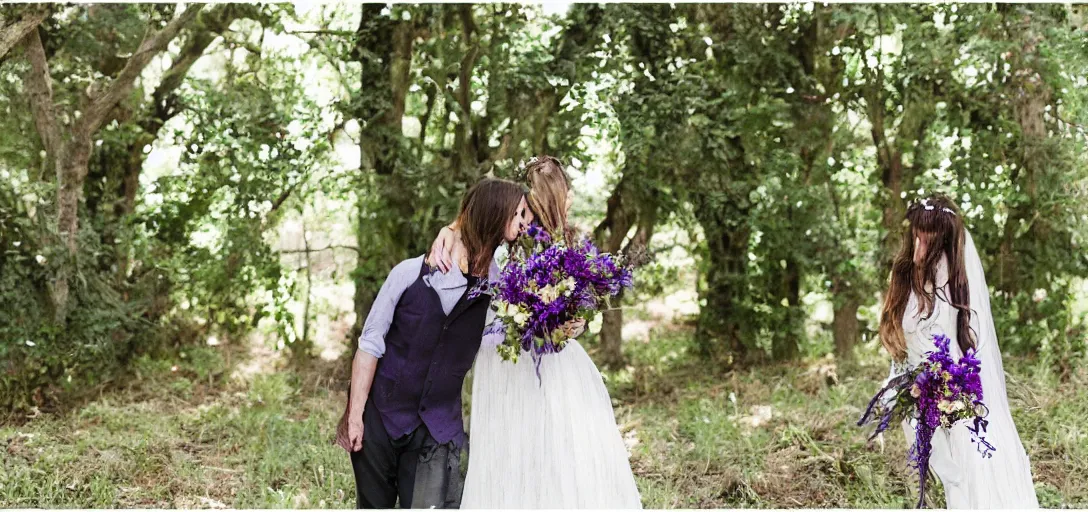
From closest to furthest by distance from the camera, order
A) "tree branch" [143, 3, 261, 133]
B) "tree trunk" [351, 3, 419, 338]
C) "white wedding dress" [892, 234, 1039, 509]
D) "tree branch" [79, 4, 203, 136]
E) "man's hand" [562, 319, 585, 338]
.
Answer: "man's hand" [562, 319, 585, 338]
"white wedding dress" [892, 234, 1039, 509]
"tree branch" [79, 4, 203, 136]
"tree trunk" [351, 3, 419, 338]
"tree branch" [143, 3, 261, 133]

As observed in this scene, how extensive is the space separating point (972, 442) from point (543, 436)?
1.85 m

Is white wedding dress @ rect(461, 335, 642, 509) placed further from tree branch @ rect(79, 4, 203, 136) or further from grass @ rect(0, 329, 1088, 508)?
tree branch @ rect(79, 4, 203, 136)

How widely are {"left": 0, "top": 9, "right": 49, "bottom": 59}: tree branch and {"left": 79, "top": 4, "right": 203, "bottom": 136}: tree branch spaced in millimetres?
776

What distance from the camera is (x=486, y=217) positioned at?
3.18 m

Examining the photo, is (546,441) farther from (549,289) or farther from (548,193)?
(548,193)

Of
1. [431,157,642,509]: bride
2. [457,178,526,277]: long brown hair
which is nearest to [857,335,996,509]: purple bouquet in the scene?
[431,157,642,509]: bride

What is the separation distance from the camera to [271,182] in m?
6.73

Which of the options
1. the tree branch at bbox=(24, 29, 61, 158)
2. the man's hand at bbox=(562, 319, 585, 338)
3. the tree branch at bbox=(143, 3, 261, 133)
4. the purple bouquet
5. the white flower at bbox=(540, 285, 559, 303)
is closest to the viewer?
the white flower at bbox=(540, 285, 559, 303)

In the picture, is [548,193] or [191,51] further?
[191,51]

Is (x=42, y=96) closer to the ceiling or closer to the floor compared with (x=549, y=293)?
closer to the ceiling

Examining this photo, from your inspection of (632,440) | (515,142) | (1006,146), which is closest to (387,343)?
(632,440)

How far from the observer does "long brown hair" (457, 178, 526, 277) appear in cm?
318

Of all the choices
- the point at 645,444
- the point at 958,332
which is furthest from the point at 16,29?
the point at 958,332

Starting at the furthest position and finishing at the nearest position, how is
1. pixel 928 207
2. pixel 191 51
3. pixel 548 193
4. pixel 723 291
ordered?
pixel 723 291 → pixel 191 51 → pixel 928 207 → pixel 548 193
